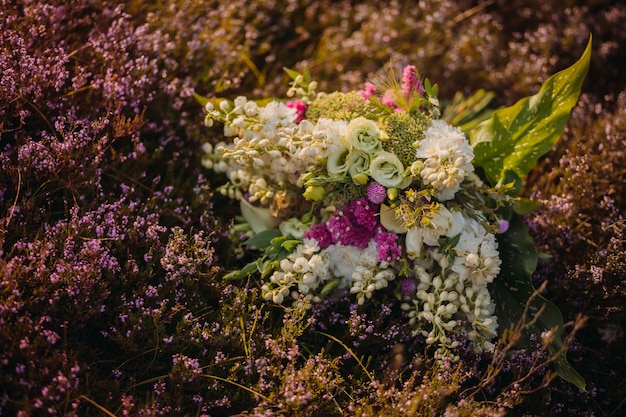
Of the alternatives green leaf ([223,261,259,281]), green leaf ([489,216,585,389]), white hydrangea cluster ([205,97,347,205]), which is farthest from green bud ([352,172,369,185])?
green leaf ([489,216,585,389])

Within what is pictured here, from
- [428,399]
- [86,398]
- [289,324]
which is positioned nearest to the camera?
[86,398]

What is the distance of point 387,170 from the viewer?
1.56 m

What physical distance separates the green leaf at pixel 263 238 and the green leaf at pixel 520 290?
77 cm

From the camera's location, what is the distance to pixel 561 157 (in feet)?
7.29

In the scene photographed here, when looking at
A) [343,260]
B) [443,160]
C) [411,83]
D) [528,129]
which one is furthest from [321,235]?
[528,129]

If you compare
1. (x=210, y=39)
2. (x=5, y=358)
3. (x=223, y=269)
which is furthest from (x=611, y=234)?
(x=5, y=358)

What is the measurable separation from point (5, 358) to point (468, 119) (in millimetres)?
2040

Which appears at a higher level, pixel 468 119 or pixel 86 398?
pixel 86 398

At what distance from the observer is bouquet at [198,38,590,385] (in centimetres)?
156

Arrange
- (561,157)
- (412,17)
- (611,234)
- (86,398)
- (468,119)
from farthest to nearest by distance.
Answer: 1. (412,17)
2. (468,119)
3. (561,157)
4. (611,234)
5. (86,398)

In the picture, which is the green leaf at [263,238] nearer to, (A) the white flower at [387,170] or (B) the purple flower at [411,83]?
(A) the white flower at [387,170]

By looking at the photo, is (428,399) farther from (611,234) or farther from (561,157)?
(561,157)

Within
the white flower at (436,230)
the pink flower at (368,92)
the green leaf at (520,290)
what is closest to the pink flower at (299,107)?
the pink flower at (368,92)

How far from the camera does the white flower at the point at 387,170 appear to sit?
60.9 inches
